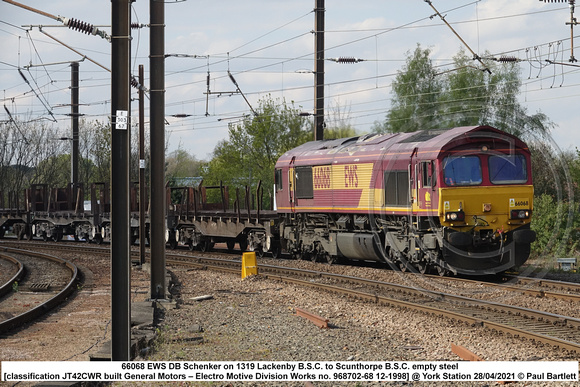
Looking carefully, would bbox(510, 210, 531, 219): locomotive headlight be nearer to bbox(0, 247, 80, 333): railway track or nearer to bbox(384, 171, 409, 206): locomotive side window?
bbox(384, 171, 409, 206): locomotive side window

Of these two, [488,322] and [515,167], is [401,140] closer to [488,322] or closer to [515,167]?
[515,167]

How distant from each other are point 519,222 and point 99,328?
10.5 meters

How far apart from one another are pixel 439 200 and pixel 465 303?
3.66 m

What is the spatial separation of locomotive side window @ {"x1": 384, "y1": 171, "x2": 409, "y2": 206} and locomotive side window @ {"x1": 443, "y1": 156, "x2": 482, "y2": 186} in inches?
63.9

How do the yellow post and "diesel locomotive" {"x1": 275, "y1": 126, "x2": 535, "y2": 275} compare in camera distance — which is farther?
the yellow post

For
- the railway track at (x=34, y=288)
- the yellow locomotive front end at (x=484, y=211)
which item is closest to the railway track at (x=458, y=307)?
the yellow locomotive front end at (x=484, y=211)

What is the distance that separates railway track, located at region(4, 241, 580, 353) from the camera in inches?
460

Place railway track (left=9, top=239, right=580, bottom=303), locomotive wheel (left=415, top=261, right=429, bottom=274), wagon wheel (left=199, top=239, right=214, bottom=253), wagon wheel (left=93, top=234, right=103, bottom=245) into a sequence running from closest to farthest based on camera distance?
railway track (left=9, top=239, right=580, bottom=303) → locomotive wheel (left=415, top=261, right=429, bottom=274) → wagon wheel (left=199, top=239, right=214, bottom=253) → wagon wheel (left=93, top=234, right=103, bottom=245)

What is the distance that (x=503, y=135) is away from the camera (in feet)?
61.1

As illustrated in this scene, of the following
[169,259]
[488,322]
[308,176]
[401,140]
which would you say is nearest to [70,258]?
[169,259]

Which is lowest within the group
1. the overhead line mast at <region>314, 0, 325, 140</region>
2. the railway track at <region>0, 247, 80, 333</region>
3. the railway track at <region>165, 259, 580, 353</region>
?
the railway track at <region>0, 247, 80, 333</region>
